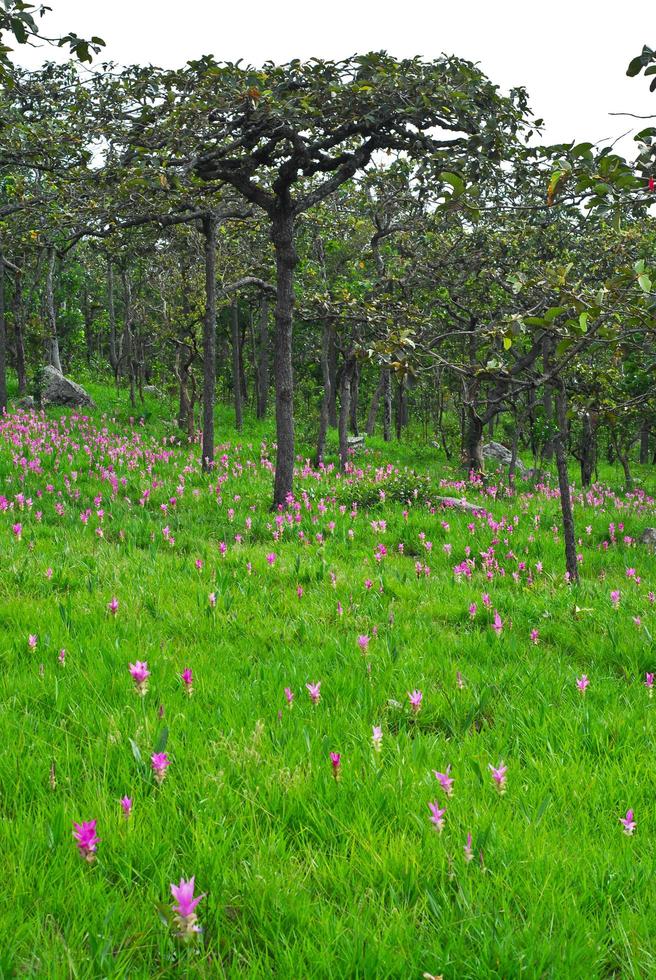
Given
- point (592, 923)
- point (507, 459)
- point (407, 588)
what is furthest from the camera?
point (507, 459)

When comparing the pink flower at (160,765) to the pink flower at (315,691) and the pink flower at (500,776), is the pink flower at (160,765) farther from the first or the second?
the pink flower at (500,776)

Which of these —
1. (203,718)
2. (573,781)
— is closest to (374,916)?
(573,781)

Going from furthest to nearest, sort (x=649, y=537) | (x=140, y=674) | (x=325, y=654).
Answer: (x=649, y=537) < (x=325, y=654) < (x=140, y=674)

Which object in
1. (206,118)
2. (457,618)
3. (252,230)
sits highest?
(252,230)

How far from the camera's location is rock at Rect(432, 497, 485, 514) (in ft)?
33.8

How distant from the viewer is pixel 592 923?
1951mm

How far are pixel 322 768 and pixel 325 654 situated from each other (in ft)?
4.86

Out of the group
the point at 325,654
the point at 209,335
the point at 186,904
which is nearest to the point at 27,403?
the point at 209,335

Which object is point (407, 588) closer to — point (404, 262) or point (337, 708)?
point (337, 708)

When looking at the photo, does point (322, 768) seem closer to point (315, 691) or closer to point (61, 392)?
point (315, 691)

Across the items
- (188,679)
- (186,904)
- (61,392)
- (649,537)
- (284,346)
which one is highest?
(284,346)

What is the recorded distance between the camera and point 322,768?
272 centimetres

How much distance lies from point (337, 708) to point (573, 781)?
4.09 feet

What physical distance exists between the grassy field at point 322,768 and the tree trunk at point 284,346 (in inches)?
128
